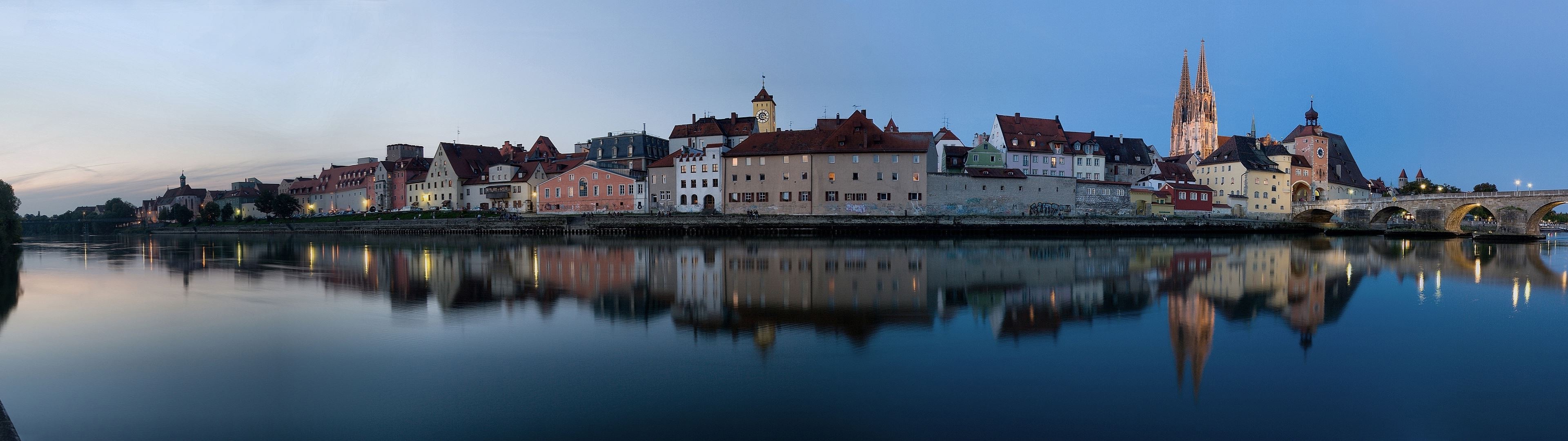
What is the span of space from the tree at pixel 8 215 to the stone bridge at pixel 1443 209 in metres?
78.3

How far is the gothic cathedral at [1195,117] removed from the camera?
334 ft

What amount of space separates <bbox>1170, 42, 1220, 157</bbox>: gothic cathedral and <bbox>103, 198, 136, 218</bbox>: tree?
6001 inches

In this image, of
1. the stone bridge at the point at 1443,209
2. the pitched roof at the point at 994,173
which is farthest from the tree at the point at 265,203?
the stone bridge at the point at 1443,209

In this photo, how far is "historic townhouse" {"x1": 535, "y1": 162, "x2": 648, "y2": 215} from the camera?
182ft

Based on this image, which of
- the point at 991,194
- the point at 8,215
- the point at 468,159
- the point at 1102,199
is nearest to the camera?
the point at 8,215

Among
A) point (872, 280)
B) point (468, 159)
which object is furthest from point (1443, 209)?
point (468, 159)

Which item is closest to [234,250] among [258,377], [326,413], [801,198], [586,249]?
[586,249]

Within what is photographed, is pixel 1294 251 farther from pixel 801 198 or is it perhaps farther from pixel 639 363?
pixel 639 363

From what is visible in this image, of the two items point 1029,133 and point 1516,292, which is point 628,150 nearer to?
point 1029,133

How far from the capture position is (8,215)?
3488 centimetres

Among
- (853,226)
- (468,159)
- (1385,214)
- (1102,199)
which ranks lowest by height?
(853,226)

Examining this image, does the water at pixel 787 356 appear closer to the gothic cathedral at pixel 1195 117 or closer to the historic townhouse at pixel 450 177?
the historic townhouse at pixel 450 177

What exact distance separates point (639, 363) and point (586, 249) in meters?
24.2

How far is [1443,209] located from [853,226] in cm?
3951
